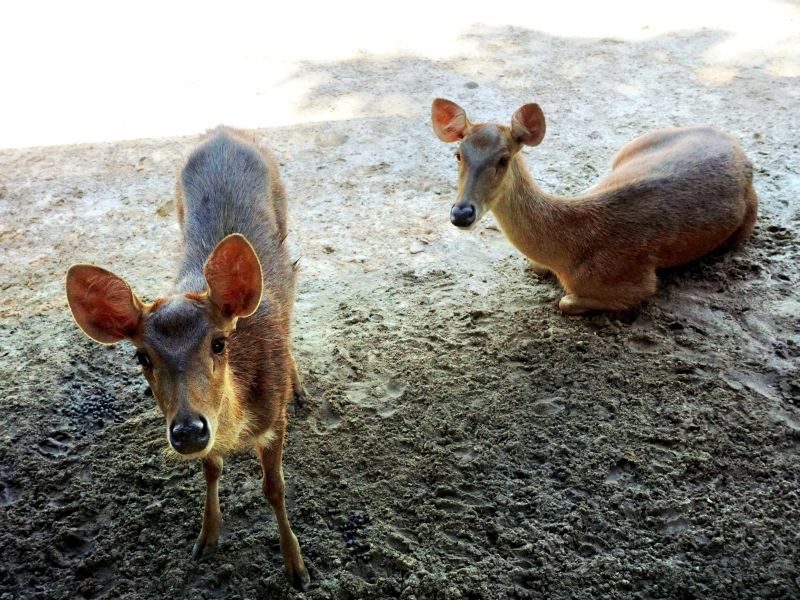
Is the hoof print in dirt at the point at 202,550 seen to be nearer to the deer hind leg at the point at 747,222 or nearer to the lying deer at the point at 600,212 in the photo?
the lying deer at the point at 600,212

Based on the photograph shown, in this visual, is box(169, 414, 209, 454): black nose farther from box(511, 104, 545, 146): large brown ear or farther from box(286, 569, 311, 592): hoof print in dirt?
box(511, 104, 545, 146): large brown ear

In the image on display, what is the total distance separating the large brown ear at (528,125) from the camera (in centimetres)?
397

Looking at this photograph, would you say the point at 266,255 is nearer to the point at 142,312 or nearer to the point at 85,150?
the point at 142,312

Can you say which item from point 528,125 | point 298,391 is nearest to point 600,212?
point 528,125

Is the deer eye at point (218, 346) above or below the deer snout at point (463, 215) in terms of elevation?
above

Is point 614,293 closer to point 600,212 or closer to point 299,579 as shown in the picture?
point 600,212

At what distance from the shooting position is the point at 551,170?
547cm

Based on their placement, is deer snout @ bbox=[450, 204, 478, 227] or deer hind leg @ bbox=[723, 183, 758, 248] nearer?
deer snout @ bbox=[450, 204, 478, 227]

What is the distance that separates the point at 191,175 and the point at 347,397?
4.46 ft

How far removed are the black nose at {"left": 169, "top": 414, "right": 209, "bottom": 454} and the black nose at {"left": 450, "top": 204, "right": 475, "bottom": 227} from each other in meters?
2.05

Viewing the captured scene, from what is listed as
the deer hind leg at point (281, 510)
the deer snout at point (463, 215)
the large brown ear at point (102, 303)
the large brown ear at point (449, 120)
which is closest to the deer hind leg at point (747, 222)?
the deer snout at point (463, 215)

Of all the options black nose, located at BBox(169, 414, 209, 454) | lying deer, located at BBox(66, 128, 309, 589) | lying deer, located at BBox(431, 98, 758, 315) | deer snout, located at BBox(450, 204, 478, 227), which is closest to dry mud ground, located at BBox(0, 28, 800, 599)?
lying deer, located at BBox(431, 98, 758, 315)

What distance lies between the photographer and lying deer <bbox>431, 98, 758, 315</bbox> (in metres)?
4.06

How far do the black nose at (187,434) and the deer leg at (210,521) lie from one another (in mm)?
657
